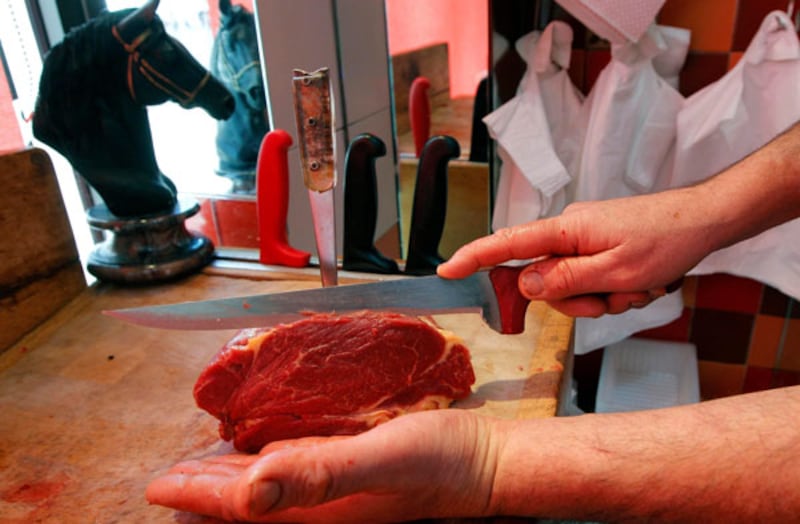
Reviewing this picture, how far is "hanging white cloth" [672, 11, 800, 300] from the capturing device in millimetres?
1587

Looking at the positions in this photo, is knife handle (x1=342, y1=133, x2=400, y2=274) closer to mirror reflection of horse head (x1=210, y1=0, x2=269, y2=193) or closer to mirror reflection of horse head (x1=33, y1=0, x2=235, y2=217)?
mirror reflection of horse head (x1=33, y1=0, x2=235, y2=217)

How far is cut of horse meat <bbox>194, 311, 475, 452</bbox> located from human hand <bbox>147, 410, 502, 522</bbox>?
0.31 feet

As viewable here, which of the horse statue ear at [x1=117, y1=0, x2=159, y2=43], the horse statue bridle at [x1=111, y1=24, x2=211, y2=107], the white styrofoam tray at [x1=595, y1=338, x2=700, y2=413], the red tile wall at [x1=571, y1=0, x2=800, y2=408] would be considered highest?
the horse statue ear at [x1=117, y1=0, x2=159, y2=43]

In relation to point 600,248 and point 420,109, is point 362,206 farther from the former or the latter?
point 420,109

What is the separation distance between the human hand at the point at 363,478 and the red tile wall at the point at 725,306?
1.37m

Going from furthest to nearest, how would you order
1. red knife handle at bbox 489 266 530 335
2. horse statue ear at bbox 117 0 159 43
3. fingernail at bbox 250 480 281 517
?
horse statue ear at bbox 117 0 159 43
red knife handle at bbox 489 266 530 335
fingernail at bbox 250 480 281 517

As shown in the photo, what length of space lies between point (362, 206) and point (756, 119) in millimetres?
1083

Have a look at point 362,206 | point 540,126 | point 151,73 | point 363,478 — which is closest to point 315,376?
point 363,478

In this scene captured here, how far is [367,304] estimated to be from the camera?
41.8 inches

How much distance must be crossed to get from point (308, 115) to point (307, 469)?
2.14 feet

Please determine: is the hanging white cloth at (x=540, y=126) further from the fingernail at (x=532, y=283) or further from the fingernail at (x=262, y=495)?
the fingernail at (x=262, y=495)

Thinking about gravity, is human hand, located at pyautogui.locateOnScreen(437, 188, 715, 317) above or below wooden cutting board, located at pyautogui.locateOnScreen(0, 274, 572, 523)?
above

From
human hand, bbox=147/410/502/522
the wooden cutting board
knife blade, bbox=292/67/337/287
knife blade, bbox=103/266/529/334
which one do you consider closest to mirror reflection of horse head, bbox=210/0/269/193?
the wooden cutting board

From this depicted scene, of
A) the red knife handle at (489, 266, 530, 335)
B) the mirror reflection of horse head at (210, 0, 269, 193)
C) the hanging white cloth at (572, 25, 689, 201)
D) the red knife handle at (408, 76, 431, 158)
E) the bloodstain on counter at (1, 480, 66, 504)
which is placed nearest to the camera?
the bloodstain on counter at (1, 480, 66, 504)
